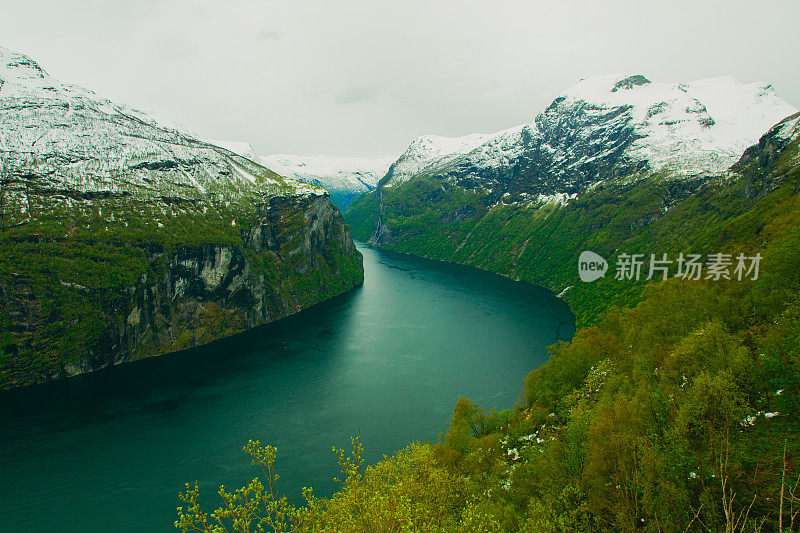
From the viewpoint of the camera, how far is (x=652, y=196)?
176 meters

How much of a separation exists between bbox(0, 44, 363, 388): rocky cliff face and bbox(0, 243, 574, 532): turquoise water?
9469 millimetres

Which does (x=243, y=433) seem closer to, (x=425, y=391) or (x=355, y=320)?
(x=425, y=391)

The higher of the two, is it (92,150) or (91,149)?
(91,149)

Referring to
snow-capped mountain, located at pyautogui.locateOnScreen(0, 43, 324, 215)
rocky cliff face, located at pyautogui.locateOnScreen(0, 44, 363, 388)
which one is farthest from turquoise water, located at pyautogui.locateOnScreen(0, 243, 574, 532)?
snow-capped mountain, located at pyautogui.locateOnScreen(0, 43, 324, 215)

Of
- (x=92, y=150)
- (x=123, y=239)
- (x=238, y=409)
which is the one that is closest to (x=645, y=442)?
(x=238, y=409)

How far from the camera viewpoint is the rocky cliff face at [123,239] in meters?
87.6

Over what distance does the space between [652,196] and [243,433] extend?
186m

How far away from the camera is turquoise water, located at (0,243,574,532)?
50394mm

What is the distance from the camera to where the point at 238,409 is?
70.4 metres

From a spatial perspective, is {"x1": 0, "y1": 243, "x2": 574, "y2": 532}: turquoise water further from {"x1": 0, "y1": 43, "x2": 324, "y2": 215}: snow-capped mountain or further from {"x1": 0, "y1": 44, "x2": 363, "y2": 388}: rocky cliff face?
{"x1": 0, "y1": 43, "x2": 324, "y2": 215}: snow-capped mountain

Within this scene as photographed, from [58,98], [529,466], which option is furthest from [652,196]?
[58,98]

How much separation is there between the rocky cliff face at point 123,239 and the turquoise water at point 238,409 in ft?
31.1

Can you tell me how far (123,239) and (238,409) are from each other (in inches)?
2501

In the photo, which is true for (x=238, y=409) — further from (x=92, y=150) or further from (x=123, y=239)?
(x=92, y=150)
